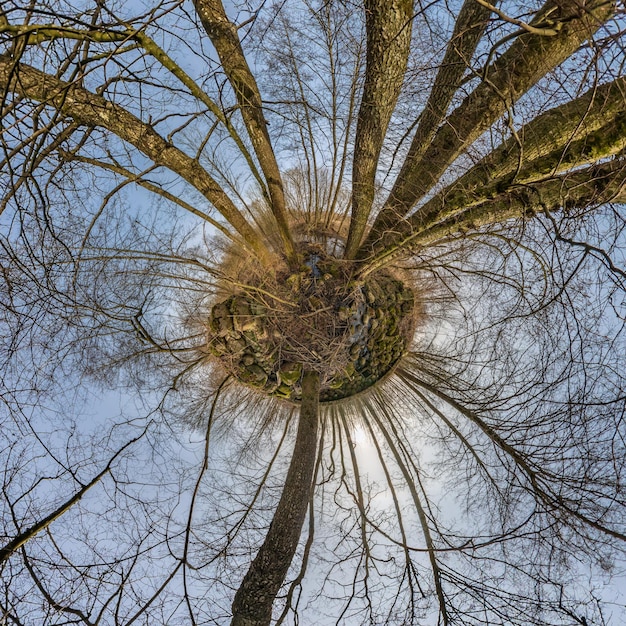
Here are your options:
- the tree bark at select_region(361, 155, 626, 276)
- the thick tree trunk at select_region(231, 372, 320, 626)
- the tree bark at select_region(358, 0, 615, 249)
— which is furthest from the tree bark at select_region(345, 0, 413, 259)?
the thick tree trunk at select_region(231, 372, 320, 626)

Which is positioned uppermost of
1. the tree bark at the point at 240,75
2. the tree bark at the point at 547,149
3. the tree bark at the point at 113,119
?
the tree bark at the point at 240,75

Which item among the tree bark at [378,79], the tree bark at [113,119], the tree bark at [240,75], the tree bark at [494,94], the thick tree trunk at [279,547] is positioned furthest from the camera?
the tree bark at [240,75]

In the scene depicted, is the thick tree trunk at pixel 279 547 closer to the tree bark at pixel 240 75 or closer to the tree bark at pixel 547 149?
the tree bark at pixel 547 149

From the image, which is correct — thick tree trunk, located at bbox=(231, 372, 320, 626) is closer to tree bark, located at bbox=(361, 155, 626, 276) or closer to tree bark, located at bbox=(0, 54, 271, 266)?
tree bark, located at bbox=(361, 155, 626, 276)

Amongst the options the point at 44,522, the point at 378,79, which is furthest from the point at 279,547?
the point at 378,79

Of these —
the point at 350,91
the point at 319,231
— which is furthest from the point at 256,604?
the point at 350,91

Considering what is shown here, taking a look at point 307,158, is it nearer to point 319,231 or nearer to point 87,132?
point 319,231

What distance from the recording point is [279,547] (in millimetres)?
3734

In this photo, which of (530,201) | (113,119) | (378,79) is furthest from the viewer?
(113,119)

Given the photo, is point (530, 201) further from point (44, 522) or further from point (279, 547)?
point (44, 522)

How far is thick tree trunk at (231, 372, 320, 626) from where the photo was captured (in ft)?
11.6

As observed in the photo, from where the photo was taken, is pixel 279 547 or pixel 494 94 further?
pixel 279 547

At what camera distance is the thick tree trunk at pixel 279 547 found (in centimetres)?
353

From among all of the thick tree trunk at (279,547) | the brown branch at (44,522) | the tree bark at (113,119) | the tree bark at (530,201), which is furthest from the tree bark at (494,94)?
the brown branch at (44,522)
